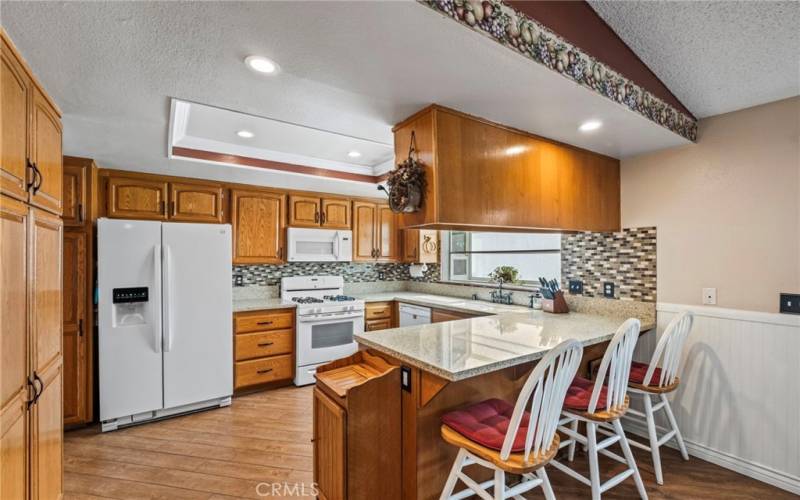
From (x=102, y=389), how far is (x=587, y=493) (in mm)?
3414

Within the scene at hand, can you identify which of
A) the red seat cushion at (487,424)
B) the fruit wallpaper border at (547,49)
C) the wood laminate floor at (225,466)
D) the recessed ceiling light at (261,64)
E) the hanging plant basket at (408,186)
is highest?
the fruit wallpaper border at (547,49)

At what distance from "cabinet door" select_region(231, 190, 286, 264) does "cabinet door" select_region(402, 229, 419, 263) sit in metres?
1.63

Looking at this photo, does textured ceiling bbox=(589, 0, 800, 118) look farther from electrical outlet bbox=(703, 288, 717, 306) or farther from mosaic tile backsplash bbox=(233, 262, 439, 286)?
mosaic tile backsplash bbox=(233, 262, 439, 286)

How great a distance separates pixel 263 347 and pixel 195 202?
1.56m

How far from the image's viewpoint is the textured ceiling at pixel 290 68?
3.72 feet

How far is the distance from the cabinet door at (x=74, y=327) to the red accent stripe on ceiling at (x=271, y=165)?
1015mm

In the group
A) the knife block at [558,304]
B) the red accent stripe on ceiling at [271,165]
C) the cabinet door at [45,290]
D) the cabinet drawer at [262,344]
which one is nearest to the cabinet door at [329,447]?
the cabinet door at [45,290]

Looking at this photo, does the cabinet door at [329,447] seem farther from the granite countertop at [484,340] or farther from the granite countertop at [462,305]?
the granite countertop at [462,305]

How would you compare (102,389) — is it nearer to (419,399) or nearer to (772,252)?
(419,399)

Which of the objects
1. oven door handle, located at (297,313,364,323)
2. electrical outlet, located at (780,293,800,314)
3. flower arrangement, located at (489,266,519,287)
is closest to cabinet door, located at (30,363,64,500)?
oven door handle, located at (297,313,364,323)

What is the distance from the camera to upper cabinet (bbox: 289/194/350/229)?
13.1ft

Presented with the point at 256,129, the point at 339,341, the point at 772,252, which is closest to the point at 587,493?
the point at 772,252

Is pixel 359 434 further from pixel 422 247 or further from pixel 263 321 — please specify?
pixel 422 247

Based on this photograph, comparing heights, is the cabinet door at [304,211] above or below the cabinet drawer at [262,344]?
above
